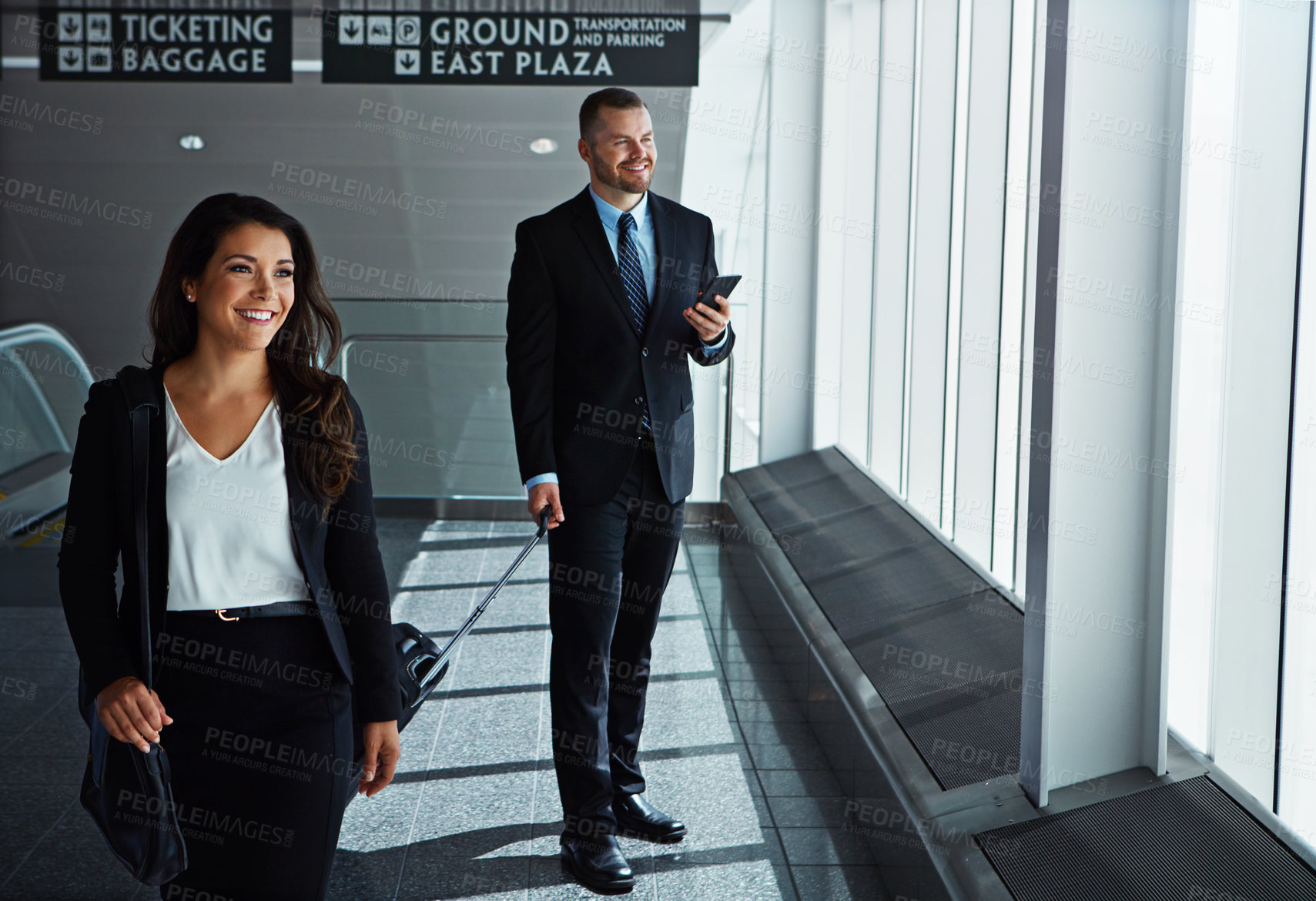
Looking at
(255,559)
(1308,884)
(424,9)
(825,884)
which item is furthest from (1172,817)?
(424,9)

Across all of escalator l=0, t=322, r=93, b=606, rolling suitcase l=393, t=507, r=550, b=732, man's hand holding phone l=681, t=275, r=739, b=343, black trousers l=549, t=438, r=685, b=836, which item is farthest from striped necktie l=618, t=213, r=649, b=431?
escalator l=0, t=322, r=93, b=606

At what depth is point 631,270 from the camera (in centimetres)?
278

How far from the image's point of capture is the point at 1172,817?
2268 mm

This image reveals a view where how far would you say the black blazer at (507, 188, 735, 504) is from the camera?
2.69 meters

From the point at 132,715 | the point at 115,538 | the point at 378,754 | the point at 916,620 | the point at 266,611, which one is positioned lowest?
the point at 916,620

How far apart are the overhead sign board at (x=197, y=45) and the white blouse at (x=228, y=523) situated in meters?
3.43

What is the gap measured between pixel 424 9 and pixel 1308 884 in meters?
4.44

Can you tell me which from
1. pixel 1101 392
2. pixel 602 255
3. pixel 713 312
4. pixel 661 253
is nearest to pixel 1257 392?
pixel 1101 392

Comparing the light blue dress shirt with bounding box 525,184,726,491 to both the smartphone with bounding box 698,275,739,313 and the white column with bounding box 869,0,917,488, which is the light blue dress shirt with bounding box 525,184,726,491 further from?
the white column with bounding box 869,0,917,488

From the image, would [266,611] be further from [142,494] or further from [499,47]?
[499,47]

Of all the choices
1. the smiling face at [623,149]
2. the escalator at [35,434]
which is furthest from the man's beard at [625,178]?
the escalator at [35,434]

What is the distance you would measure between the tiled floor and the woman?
0.95m

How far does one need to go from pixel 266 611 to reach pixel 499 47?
11.8ft

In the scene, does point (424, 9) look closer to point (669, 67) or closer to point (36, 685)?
point (669, 67)
